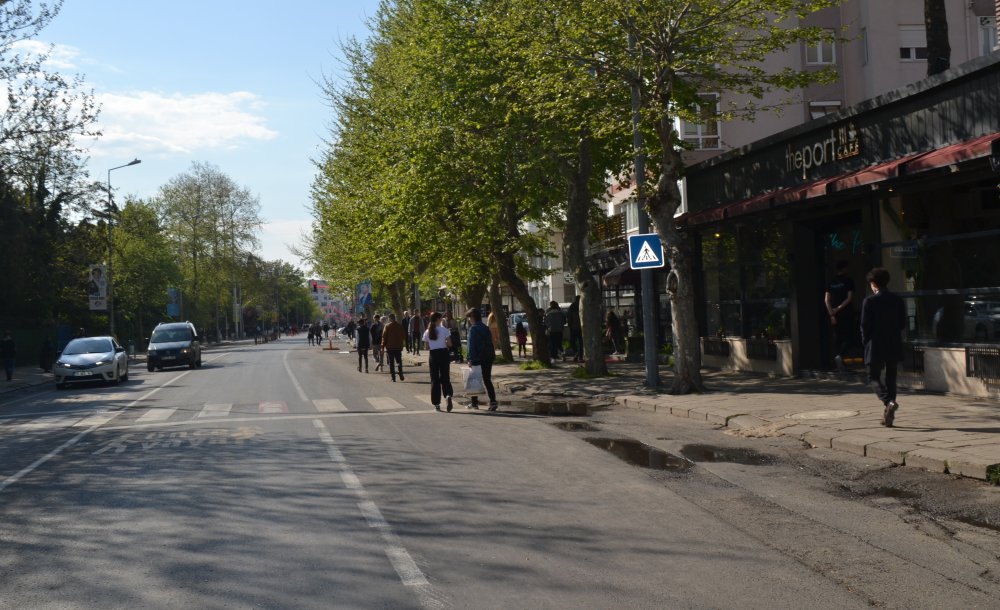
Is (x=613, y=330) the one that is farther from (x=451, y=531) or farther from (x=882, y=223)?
(x=451, y=531)

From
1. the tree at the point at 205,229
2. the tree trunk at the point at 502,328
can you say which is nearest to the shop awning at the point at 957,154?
the tree trunk at the point at 502,328

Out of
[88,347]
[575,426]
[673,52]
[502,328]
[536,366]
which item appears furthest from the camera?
[502,328]

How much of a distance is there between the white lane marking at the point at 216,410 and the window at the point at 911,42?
90.8 feet

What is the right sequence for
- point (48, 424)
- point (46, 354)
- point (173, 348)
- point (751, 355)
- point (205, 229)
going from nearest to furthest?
point (48, 424) < point (751, 355) < point (173, 348) < point (46, 354) < point (205, 229)

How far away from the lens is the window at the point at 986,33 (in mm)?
34219

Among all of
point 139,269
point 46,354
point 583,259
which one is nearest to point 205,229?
point 139,269

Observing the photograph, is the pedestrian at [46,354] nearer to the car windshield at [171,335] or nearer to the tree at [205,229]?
the car windshield at [171,335]

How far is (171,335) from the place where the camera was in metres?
39.8

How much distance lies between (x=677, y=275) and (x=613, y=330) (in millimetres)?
13308

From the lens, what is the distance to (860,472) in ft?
30.9

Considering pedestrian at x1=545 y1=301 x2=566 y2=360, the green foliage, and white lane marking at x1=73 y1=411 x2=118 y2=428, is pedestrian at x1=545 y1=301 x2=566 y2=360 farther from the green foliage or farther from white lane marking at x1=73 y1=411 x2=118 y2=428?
white lane marking at x1=73 y1=411 x2=118 y2=428

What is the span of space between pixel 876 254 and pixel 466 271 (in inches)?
525

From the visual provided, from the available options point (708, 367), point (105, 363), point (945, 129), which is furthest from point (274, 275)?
point (945, 129)

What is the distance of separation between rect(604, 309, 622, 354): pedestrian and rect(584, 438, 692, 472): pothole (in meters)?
18.2
